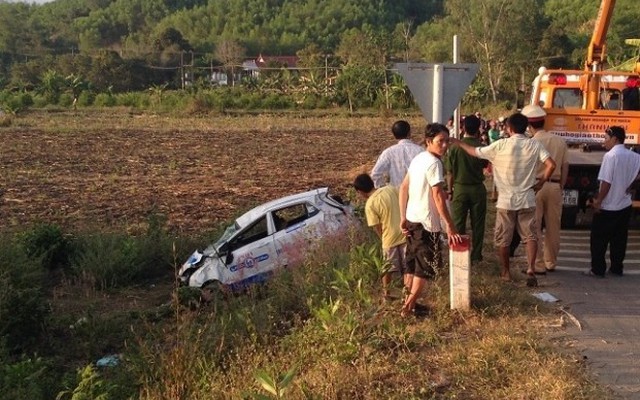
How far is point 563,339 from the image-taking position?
5691 millimetres

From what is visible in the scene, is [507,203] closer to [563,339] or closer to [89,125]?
[563,339]

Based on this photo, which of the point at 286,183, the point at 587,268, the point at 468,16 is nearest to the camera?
the point at 587,268

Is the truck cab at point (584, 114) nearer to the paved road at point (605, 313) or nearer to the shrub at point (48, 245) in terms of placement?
the paved road at point (605, 313)

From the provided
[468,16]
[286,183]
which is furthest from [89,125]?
[468,16]

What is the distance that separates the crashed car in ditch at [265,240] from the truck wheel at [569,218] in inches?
148

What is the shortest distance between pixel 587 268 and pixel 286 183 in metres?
11.1

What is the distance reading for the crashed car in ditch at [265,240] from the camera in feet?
29.3

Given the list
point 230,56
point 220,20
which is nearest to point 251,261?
point 230,56

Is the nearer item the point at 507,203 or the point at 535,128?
the point at 507,203

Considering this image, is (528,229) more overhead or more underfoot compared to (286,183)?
more overhead

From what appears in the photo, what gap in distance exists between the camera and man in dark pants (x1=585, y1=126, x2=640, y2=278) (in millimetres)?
7949

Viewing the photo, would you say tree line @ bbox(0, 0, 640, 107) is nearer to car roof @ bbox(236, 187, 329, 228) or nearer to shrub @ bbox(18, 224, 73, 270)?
car roof @ bbox(236, 187, 329, 228)

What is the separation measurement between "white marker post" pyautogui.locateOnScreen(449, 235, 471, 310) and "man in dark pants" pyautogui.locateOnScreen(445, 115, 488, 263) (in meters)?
1.79

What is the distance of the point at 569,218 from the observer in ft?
36.2
